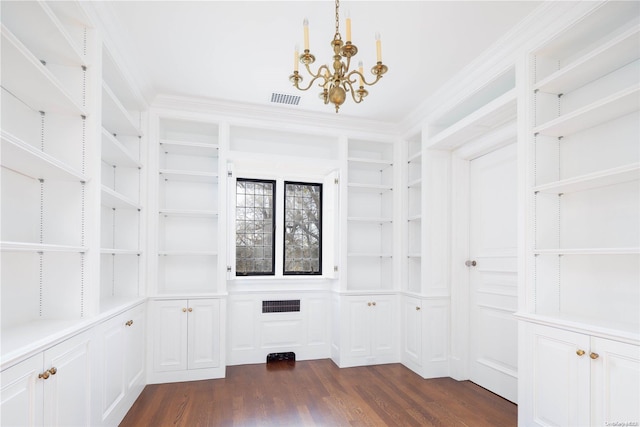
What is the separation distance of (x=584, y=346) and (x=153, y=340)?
3.46 meters

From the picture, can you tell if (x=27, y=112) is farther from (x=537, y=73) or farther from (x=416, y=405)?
(x=416, y=405)

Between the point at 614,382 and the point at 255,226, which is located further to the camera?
the point at 255,226

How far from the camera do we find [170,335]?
3.46 meters

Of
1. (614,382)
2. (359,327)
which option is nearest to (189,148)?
(359,327)

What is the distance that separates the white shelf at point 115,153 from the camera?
2.56m

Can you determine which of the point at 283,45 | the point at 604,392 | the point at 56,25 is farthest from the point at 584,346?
the point at 56,25

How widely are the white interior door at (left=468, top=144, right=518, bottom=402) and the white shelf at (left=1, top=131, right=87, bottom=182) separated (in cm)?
328

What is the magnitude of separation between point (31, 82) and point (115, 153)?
1.13m

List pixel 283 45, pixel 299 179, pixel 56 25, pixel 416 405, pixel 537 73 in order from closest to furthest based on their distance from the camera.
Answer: pixel 56 25
pixel 537 73
pixel 283 45
pixel 416 405
pixel 299 179

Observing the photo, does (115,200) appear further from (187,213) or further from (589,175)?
(589,175)

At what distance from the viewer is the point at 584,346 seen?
6.48ft

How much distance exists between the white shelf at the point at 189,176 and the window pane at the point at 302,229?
3.38ft

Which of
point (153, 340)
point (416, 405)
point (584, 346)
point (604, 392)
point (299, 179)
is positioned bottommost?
point (416, 405)

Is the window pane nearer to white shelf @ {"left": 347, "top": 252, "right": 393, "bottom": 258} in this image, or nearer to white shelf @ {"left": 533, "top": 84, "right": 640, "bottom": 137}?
Answer: white shelf @ {"left": 347, "top": 252, "right": 393, "bottom": 258}
